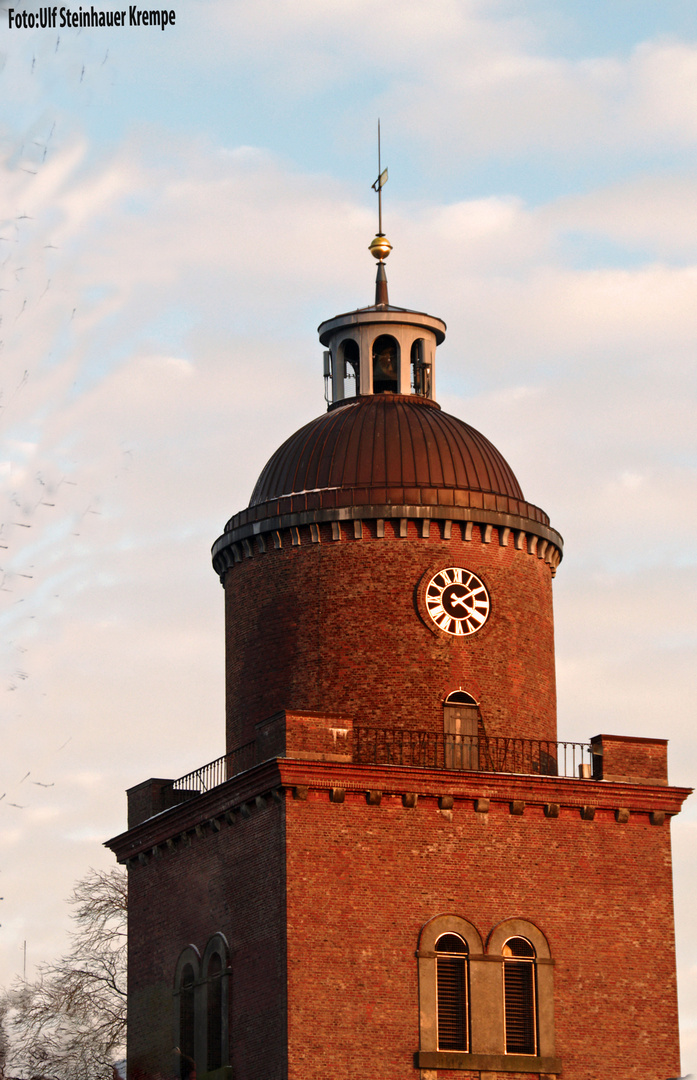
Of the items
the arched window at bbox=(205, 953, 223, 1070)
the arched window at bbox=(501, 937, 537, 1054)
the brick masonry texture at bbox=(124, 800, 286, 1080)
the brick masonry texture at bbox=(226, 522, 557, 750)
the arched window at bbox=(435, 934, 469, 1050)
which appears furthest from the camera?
the brick masonry texture at bbox=(226, 522, 557, 750)

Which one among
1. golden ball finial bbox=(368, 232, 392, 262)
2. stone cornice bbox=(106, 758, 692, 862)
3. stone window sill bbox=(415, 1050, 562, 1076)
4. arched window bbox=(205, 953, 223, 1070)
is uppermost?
golden ball finial bbox=(368, 232, 392, 262)

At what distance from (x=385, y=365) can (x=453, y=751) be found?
9288 mm

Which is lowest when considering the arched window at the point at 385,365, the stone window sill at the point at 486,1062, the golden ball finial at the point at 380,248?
the stone window sill at the point at 486,1062

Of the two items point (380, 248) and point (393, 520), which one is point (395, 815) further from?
point (380, 248)

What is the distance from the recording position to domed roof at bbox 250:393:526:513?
47219 millimetres

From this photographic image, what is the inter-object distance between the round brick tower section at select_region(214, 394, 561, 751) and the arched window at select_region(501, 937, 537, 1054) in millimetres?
4509

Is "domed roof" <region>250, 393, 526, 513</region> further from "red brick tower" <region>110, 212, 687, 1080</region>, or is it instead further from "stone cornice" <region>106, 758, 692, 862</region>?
"stone cornice" <region>106, 758, 692, 862</region>

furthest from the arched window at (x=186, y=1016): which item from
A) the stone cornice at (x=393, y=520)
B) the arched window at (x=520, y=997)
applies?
the stone cornice at (x=393, y=520)

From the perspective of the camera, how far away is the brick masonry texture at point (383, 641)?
46.0 meters

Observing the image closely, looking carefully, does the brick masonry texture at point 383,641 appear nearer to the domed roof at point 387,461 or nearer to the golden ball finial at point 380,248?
the domed roof at point 387,461

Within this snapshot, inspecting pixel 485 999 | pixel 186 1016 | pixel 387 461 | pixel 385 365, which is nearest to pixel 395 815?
pixel 485 999

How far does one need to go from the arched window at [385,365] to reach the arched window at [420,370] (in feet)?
1.99

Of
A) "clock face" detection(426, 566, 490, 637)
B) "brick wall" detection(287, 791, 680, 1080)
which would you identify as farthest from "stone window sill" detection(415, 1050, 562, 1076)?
"clock face" detection(426, 566, 490, 637)

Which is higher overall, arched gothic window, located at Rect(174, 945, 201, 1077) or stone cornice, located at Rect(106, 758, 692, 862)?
stone cornice, located at Rect(106, 758, 692, 862)
